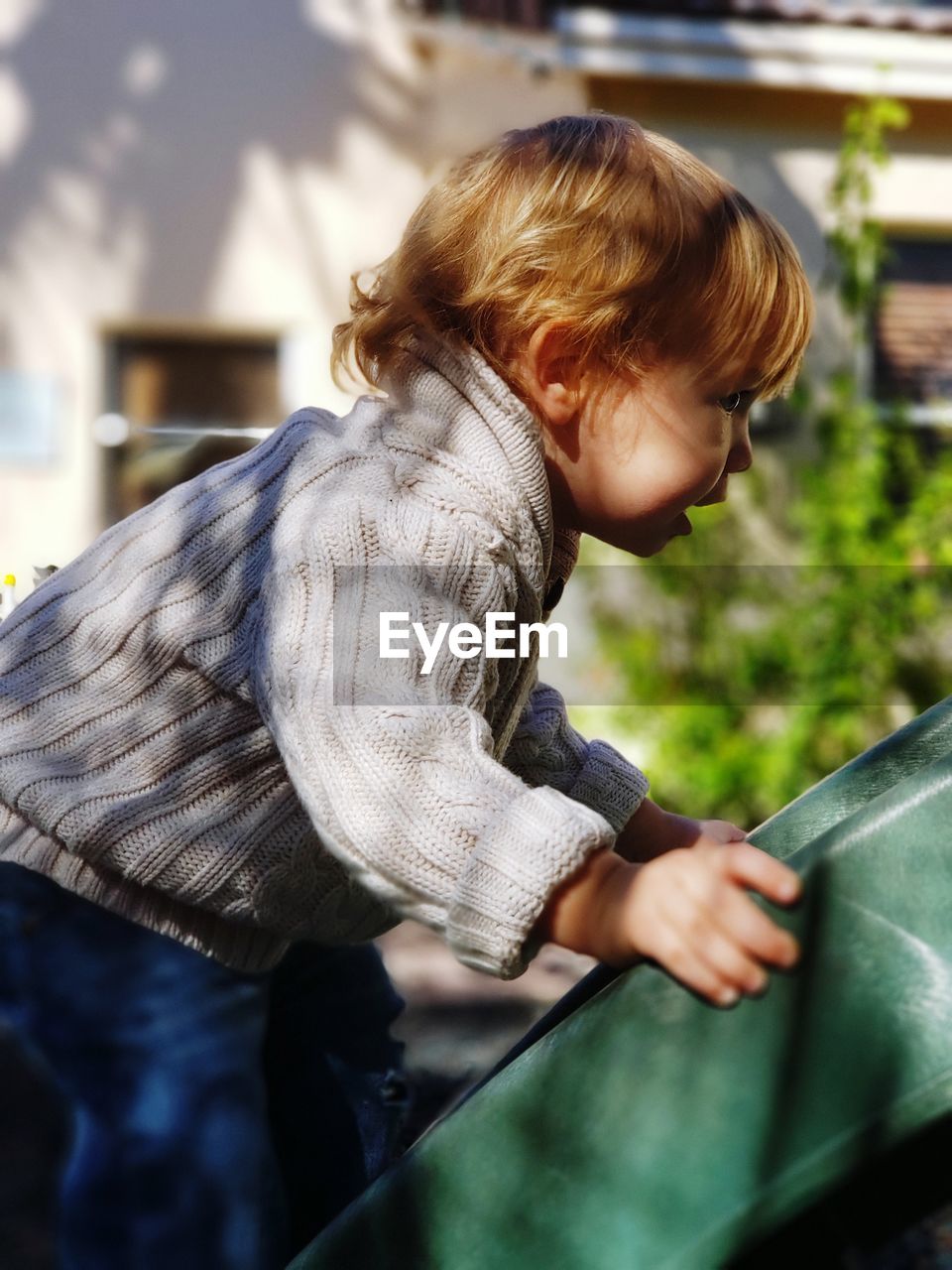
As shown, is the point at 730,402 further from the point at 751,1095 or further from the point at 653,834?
the point at 751,1095

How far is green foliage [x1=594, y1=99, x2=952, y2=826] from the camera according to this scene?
541 cm

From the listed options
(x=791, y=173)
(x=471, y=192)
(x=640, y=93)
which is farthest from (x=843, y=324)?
(x=471, y=192)

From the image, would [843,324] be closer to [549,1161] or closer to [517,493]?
[517,493]

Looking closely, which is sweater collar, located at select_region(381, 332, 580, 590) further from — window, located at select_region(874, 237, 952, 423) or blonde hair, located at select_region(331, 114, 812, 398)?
window, located at select_region(874, 237, 952, 423)

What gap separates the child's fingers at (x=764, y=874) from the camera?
2.93 feet

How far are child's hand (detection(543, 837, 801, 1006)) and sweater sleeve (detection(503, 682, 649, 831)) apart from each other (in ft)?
2.22

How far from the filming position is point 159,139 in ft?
20.3

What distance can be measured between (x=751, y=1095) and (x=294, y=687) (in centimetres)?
48

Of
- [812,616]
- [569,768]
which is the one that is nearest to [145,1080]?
[569,768]

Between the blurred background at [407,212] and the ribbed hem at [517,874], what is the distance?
180 inches

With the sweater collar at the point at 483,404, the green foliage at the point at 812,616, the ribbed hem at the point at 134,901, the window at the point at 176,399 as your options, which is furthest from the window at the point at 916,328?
the ribbed hem at the point at 134,901

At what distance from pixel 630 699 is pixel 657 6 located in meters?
2.96

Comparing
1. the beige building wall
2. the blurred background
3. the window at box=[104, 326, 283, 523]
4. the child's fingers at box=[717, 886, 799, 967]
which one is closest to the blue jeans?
the child's fingers at box=[717, 886, 799, 967]

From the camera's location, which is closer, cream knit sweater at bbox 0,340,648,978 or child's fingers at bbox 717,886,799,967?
child's fingers at bbox 717,886,799,967
